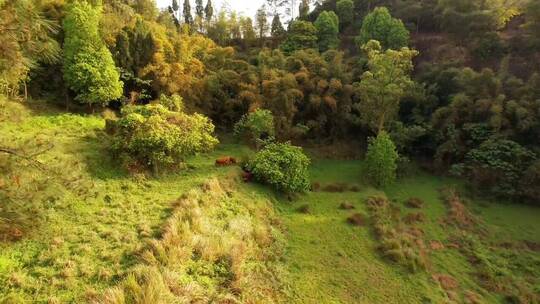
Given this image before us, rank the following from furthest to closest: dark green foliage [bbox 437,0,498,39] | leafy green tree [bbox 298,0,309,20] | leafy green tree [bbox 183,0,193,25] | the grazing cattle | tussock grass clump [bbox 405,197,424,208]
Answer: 1. leafy green tree [bbox 183,0,193,25]
2. leafy green tree [bbox 298,0,309,20]
3. dark green foliage [bbox 437,0,498,39]
4. tussock grass clump [bbox 405,197,424,208]
5. the grazing cattle

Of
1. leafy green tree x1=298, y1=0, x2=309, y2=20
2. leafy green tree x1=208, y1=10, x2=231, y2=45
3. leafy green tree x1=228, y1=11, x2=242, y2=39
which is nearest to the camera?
leafy green tree x1=208, y1=10, x2=231, y2=45

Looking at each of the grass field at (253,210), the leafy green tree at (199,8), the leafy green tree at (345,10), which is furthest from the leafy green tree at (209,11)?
the grass field at (253,210)

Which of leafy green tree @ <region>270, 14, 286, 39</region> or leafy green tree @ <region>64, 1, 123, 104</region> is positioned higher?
leafy green tree @ <region>270, 14, 286, 39</region>

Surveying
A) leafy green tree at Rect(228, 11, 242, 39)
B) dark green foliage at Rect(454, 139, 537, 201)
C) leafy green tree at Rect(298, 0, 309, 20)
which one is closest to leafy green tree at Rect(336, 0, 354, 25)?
leafy green tree at Rect(298, 0, 309, 20)

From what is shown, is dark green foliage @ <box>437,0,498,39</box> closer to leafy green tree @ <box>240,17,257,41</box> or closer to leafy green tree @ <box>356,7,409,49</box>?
leafy green tree @ <box>356,7,409,49</box>

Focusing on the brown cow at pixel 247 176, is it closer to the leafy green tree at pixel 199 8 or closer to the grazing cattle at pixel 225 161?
the grazing cattle at pixel 225 161

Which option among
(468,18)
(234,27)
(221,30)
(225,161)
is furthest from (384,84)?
(234,27)

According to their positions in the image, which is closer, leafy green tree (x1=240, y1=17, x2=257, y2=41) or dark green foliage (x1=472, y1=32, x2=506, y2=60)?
dark green foliage (x1=472, y1=32, x2=506, y2=60)
